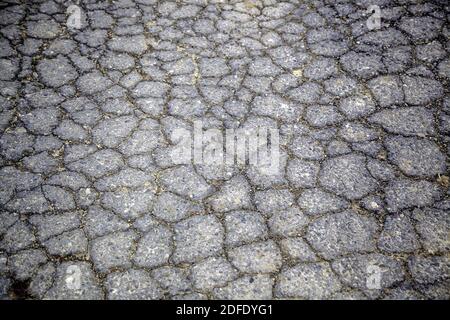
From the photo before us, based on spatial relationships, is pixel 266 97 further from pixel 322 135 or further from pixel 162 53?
pixel 162 53

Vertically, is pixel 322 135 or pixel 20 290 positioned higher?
pixel 322 135

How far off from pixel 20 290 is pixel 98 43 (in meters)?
2.45

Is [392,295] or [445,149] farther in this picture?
[445,149]

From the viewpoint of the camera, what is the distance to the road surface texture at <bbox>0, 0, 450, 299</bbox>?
2.16 m

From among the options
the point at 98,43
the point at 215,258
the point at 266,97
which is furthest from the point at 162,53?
the point at 215,258

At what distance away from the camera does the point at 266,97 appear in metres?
3.09

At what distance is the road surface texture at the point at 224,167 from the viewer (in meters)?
2.16

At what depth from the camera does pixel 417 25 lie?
3.57 m

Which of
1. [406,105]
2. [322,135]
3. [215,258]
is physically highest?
[406,105]

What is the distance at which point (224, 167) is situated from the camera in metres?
2.65
